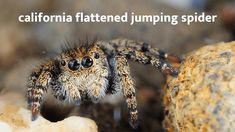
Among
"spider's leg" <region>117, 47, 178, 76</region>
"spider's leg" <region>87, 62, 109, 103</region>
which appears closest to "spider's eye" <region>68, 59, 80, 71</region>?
"spider's leg" <region>87, 62, 109, 103</region>

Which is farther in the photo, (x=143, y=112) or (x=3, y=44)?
(x=3, y=44)

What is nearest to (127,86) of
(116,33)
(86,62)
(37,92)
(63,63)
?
(86,62)

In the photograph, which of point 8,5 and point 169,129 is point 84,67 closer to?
point 169,129

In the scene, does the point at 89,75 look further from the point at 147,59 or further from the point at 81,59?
the point at 147,59

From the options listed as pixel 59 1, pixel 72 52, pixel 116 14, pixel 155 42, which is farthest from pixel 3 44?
pixel 72 52

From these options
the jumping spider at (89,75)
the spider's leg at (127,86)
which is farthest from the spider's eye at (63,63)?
the spider's leg at (127,86)

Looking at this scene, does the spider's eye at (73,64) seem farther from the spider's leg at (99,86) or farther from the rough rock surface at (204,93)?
the rough rock surface at (204,93)
